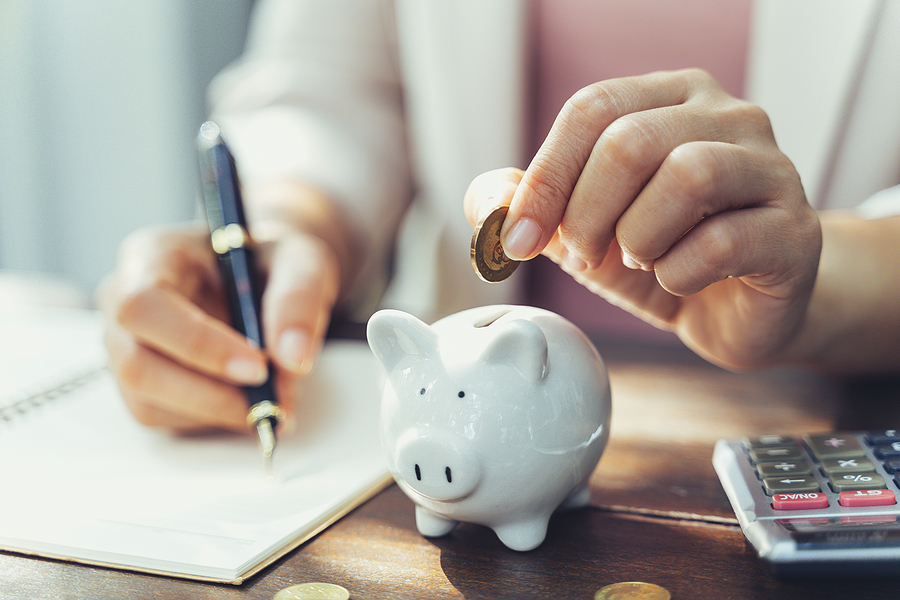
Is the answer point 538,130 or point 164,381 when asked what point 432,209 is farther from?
point 164,381

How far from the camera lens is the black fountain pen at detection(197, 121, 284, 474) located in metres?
0.66

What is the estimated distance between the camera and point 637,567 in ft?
1.14

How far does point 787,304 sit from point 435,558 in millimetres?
315

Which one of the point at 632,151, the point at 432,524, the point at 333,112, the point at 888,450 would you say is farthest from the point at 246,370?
the point at 333,112

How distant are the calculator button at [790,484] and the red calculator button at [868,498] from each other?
0.7 inches

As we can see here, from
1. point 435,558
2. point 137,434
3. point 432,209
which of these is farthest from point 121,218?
point 435,558

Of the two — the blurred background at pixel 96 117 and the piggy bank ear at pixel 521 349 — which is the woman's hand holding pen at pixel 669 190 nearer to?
the piggy bank ear at pixel 521 349

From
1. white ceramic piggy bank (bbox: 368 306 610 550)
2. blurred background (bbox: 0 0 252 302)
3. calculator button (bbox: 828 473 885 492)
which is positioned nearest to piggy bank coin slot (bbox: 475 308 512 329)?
white ceramic piggy bank (bbox: 368 306 610 550)

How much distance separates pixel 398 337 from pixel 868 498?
28 cm

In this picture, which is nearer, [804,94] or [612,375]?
[612,375]

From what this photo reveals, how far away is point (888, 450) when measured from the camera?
41 centimetres

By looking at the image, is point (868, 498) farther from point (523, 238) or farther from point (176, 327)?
point (176, 327)

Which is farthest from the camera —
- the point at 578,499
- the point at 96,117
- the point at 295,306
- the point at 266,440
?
the point at 96,117

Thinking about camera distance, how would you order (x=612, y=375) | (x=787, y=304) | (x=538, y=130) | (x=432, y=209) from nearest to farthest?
(x=787, y=304) → (x=612, y=375) → (x=538, y=130) → (x=432, y=209)
